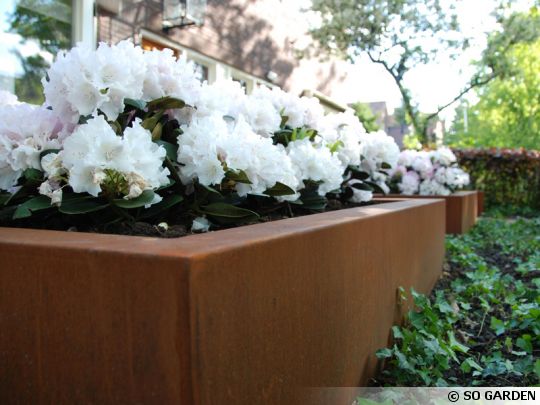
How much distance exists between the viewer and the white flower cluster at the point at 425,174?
6.11 m

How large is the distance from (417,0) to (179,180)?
37.2 ft

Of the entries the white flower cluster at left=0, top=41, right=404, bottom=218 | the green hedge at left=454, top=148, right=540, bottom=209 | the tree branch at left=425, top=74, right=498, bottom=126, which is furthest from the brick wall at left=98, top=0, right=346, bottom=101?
the white flower cluster at left=0, top=41, right=404, bottom=218

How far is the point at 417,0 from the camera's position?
1164cm

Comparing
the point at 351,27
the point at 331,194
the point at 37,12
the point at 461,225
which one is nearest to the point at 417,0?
the point at 351,27

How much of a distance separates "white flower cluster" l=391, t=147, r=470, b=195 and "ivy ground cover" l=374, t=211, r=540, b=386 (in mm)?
2169

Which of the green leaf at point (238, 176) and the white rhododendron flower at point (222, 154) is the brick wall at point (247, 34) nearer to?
the white rhododendron flower at point (222, 154)

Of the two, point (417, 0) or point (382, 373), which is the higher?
point (417, 0)

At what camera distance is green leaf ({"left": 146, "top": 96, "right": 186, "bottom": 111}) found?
1853 millimetres

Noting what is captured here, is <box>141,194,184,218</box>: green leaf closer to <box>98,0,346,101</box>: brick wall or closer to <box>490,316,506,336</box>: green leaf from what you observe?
<box>490,316,506,336</box>: green leaf

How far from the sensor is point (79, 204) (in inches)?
61.6

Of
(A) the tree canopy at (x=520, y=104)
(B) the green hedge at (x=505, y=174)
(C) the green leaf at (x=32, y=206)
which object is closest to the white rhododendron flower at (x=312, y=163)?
(C) the green leaf at (x=32, y=206)

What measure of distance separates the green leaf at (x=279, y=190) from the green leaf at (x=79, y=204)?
0.66 meters

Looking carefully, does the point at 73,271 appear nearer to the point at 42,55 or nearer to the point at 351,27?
the point at 42,55

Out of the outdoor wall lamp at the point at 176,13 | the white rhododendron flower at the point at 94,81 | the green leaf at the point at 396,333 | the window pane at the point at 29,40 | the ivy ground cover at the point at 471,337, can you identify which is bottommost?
the ivy ground cover at the point at 471,337
